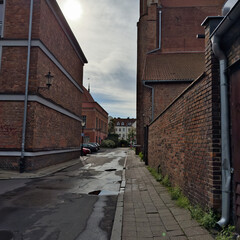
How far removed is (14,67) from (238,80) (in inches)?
467

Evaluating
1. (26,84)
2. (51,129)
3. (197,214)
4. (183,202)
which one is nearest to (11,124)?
(26,84)

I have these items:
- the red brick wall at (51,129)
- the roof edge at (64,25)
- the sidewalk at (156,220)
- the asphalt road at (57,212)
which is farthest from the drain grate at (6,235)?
the roof edge at (64,25)

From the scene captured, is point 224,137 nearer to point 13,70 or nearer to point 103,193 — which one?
point 103,193

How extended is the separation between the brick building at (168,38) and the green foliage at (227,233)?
17.5 m

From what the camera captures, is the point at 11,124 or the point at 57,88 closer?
the point at 11,124

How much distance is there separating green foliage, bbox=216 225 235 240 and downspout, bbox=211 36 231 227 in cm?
9

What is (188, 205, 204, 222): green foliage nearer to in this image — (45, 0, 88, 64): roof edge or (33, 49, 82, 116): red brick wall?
(33, 49, 82, 116): red brick wall

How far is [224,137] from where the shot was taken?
3695 mm

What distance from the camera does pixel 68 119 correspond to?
60.8ft

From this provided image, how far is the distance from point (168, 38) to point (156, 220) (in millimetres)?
24013

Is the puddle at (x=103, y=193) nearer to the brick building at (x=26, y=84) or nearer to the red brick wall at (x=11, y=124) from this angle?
the brick building at (x=26, y=84)

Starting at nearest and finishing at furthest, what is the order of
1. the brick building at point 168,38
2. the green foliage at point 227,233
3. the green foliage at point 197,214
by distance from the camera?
the green foliage at point 227,233
the green foliage at point 197,214
the brick building at point 168,38

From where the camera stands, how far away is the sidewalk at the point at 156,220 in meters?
3.62

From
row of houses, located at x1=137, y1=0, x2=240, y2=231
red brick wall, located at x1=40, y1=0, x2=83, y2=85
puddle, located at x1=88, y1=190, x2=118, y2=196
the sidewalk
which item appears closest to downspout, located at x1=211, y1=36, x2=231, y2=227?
row of houses, located at x1=137, y1=0, x2=240, y2=231
